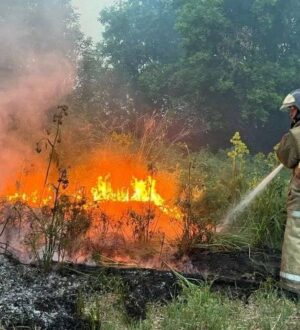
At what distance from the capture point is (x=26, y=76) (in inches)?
334

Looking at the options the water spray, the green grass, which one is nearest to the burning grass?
the water spray

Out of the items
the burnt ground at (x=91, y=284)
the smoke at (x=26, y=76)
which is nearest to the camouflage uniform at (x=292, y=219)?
the burnt ground at (x=91, y=284)

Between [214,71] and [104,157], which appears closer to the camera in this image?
[104,157]

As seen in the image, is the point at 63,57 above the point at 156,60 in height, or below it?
below

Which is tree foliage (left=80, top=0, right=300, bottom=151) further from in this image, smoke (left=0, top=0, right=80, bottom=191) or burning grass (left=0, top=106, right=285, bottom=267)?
burning grass (left=0, top=106, right=285, bottom=267)

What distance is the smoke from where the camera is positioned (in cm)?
805

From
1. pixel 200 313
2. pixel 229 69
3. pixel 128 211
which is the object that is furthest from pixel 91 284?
pixel 229 69

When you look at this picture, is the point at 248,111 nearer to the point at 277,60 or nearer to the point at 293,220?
the point at 277,60

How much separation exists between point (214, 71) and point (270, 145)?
4321 mm

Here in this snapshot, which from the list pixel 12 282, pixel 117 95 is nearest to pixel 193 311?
pixel 12 282

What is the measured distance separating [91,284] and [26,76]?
5450mm

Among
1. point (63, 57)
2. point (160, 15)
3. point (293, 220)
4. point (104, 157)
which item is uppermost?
point (160, 15)

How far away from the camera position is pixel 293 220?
4.46 metres

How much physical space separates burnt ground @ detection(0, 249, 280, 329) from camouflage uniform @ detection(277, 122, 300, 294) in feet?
0.81
